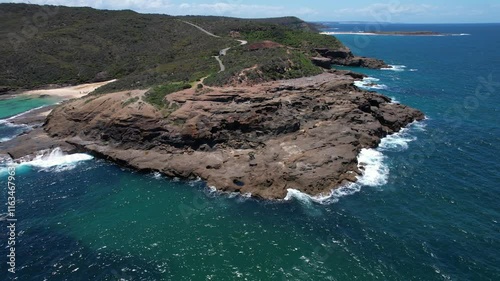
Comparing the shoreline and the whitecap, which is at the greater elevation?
the whitecap

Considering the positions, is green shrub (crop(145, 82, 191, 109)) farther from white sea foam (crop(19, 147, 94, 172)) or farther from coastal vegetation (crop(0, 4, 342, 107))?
white sea foam (crop(19, 147, 94, 172))

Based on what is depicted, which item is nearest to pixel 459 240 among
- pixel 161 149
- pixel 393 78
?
pixel 161 149

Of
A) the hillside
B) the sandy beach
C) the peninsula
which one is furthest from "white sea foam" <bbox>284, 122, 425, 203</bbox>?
the sandy beach

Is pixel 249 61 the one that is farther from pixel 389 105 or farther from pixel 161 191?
pixel 161 191

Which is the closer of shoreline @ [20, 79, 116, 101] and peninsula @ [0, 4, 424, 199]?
peninsula @ [0, 4, 424, 199]

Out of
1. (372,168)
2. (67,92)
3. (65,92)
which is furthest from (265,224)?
(65,92)

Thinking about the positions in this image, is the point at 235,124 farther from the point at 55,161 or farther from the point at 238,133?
the point at 55,161
